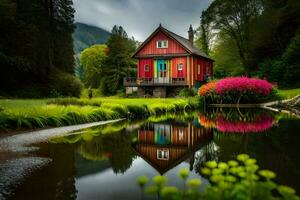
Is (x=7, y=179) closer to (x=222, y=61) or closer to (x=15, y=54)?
(x=15, y=54)

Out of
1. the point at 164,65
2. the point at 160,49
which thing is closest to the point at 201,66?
the point at 164,65

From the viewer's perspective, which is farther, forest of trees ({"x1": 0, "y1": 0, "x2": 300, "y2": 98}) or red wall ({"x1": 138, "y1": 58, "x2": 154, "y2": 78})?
red wall ({"x1": 138, "y1": 58, "x2": 154, "y2": 78})

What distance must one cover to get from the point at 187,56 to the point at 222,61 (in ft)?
51.7

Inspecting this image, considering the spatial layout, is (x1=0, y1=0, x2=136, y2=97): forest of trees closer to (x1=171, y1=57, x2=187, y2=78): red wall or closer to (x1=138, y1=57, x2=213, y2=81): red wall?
(x1=138, y1=57, x2=213, y2=81): red wall

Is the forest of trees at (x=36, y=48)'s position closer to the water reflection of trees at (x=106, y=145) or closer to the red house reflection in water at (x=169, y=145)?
the water reflection of trees at (x=106, y=145)

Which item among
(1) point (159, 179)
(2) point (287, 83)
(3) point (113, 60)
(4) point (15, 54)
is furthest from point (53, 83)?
(1) point (159, 179)

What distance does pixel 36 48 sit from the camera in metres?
32.2

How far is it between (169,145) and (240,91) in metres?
19.3

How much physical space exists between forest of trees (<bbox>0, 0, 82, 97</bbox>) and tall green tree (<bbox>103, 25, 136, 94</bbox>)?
12.9 m

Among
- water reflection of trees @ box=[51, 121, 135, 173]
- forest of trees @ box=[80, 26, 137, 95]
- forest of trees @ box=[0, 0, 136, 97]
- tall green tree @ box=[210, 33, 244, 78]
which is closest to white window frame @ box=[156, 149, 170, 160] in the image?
water reflection of trees @ box=[51, 121, 135, 173]

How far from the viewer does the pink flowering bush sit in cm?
2727

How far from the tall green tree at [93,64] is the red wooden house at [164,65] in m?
25.2

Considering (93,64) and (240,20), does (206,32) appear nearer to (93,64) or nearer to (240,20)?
(240,20)

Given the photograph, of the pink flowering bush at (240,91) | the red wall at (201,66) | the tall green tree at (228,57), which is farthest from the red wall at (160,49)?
the tall green tree at (228,57)
